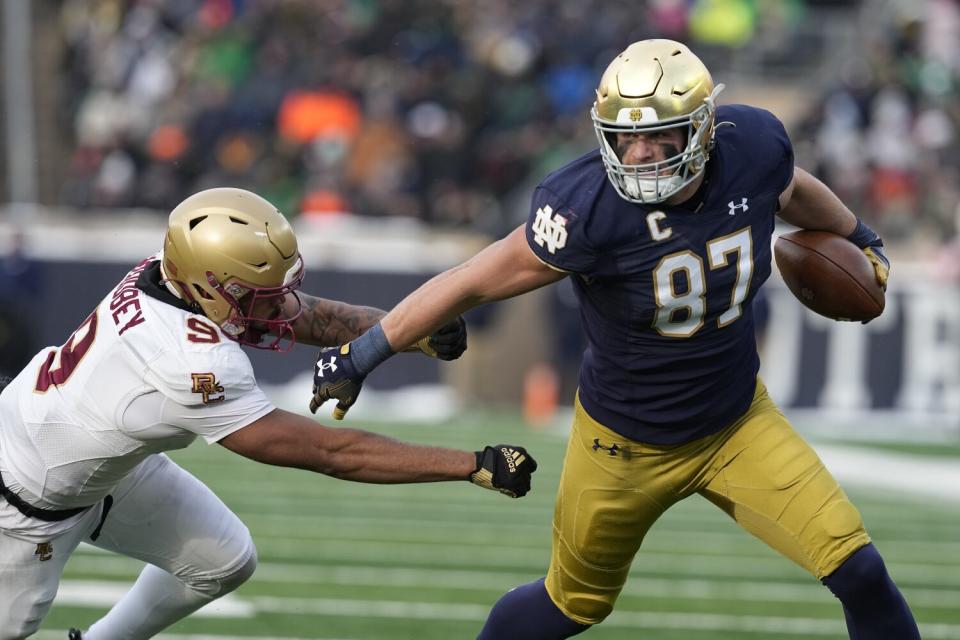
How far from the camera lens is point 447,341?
3.92 metres

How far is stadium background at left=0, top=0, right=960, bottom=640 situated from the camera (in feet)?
37.0

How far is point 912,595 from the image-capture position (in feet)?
18.5

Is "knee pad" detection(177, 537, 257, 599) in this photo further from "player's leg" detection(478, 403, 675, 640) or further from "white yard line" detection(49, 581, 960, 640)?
"white yard line" detection(49, 581, 960, 640)

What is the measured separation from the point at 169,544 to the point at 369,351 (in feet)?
2.40

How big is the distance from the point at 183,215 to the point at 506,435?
653 cm

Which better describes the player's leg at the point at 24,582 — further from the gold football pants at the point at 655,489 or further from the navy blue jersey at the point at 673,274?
the navy blue jersey at the point at 673,274

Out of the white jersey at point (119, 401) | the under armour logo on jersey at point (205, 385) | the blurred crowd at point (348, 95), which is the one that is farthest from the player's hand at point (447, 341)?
the blurred crowd at point (348, 95)

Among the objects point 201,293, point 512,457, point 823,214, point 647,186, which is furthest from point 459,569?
point 647,186

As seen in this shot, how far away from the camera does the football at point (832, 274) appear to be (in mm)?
4152

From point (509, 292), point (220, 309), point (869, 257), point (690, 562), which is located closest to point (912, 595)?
point (690, 562)

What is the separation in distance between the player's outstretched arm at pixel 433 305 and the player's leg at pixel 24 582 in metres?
0.73

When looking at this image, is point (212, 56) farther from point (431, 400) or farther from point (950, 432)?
point (950, 432)

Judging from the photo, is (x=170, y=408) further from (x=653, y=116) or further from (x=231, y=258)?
(x=653, y=116)

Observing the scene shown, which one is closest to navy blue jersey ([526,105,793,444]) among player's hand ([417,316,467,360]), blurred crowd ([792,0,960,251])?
player's hand ([417,316,467,360])
